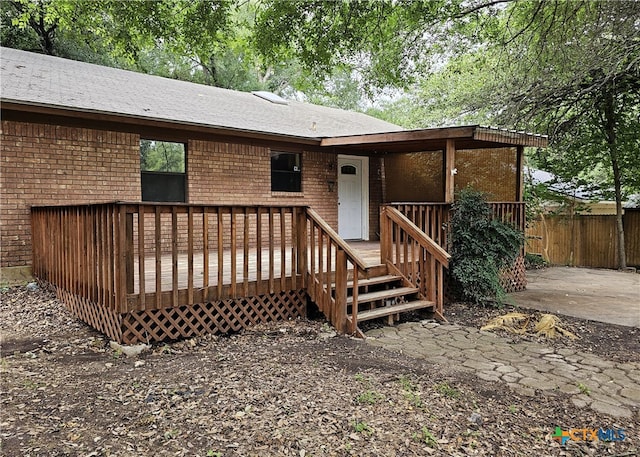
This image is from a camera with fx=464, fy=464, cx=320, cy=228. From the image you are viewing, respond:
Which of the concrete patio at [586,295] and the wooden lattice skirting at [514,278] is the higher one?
the wooden lattice skirting at [514,278]

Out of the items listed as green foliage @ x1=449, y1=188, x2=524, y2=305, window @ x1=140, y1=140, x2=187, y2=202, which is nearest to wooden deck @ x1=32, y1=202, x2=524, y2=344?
green foliage @ x1=449, y1=188, x2=524, y2=305

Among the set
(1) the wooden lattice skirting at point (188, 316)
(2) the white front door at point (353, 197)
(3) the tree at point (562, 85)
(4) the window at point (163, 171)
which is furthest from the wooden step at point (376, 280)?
(2) the white front door at point (353, 197)

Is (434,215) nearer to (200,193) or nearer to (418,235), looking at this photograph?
(418,235)

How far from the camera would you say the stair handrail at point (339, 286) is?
5.43 metres

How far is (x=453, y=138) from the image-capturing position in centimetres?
786

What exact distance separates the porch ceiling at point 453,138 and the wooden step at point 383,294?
2.78m

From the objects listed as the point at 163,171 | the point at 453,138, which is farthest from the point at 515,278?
the point at 163,171

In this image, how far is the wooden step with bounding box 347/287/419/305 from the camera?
5.92 meters

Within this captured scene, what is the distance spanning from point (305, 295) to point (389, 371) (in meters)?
2.06

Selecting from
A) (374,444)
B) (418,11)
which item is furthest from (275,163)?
(374,444)

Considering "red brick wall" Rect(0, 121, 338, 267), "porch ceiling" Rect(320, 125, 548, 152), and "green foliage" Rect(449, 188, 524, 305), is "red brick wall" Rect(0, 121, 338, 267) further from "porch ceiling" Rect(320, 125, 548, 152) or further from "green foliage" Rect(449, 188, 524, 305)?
"green foliage" Rect(449, 188, 524, 305)

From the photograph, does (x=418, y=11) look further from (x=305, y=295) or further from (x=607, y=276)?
(x=607, y=276)

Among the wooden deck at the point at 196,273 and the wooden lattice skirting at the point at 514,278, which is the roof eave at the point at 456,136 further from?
the wooden lattice skirting at the point at 514,278

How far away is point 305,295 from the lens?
6043mm
